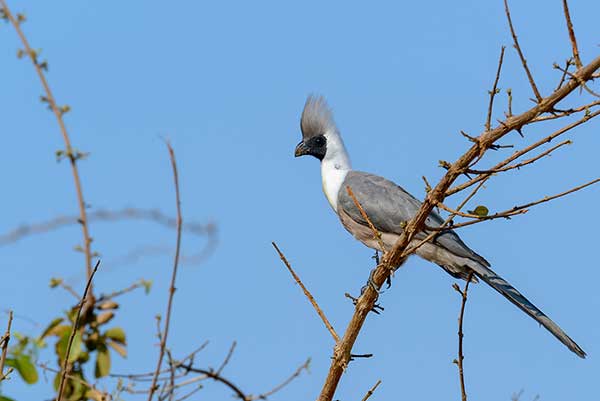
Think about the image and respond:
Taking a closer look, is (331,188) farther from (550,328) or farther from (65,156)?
(65,156)

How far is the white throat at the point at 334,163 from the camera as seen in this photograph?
20.7 feet

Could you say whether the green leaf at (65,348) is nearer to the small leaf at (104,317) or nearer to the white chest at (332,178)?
the small leaf at (104,317)

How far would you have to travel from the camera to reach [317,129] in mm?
6559

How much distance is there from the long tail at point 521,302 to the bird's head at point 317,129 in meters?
1.84

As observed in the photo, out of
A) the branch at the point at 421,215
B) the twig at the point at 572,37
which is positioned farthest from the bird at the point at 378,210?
the twig at the point at 572,37

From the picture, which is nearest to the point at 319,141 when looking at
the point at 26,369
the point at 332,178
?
the point at 332,178

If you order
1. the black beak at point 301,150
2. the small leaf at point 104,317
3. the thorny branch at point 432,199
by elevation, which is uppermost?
the black beak at point 301,150

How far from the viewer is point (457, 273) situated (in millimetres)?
5375

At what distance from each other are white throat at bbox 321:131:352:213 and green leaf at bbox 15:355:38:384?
12.1 ft

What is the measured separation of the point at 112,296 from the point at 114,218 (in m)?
0.31

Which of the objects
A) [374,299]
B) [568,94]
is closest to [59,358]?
[374,299]

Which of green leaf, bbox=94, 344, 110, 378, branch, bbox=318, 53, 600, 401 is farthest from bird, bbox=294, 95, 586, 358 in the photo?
green leaf, bbox=94, 344, 110, 378

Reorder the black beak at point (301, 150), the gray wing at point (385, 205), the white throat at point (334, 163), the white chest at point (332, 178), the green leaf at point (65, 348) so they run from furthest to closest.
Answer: the black beak at point (301, 150)
the white throat at point (334, 163)
the white chest at point (332, 178)
the gray wing at point (385, 205)
the green leaf at point (65, 348)

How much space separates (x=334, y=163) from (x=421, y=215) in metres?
3.12
